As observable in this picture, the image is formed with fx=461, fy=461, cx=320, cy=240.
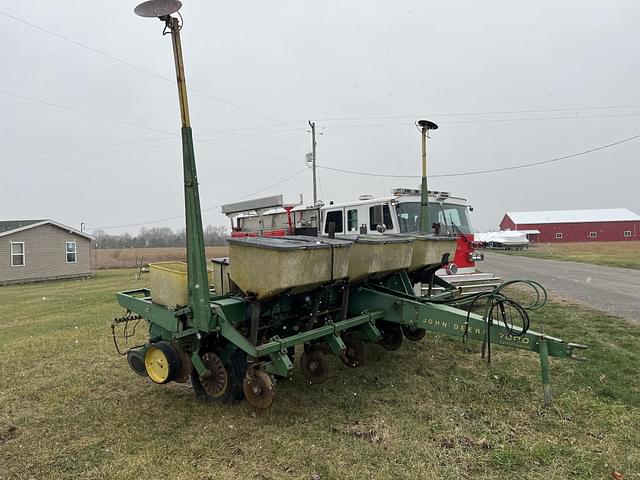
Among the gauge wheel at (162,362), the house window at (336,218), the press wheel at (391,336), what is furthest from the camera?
the house window at (336,218)

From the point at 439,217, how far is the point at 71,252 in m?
20.3

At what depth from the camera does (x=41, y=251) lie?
2133 cm

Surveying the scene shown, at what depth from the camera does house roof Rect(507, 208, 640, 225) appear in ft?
206

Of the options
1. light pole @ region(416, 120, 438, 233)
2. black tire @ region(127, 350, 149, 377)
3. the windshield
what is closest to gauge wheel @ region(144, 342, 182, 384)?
black tire @ region(127, 350, 149, 377)

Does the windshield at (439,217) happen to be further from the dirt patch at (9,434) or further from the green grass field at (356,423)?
the dirt patch at (9,434)

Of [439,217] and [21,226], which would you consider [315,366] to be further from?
[21,226]

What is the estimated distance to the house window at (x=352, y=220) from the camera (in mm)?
9609

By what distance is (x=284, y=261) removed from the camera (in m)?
3.47

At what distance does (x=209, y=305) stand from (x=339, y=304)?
1509 millimetres

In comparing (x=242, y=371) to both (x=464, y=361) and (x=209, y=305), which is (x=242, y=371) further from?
(x=464, y=361)

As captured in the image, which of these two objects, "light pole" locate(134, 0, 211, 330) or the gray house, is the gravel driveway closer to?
"light pole" locate(134, 0, 211, 330)

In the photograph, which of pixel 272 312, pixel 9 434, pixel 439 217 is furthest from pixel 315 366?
pixel 439 217

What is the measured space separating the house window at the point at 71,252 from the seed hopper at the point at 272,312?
67.6ft

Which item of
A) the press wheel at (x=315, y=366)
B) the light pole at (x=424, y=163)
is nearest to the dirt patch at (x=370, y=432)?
the press wheel at (x=315, y=366)
